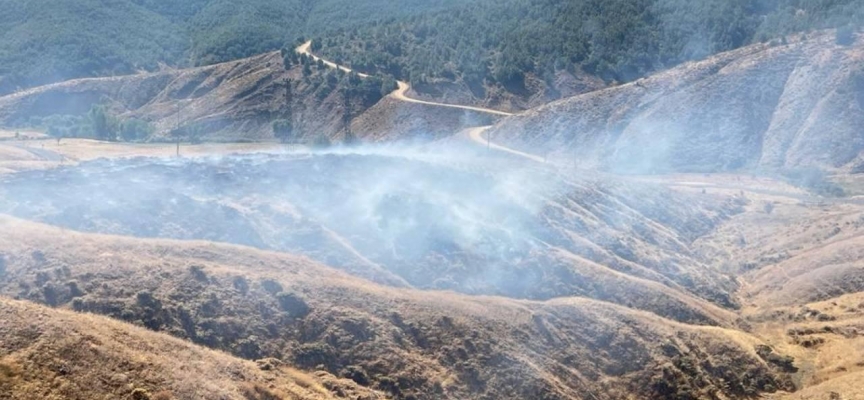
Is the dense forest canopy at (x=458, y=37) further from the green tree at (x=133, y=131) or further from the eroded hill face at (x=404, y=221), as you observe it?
the eroded hill face at (x=404, y=221)

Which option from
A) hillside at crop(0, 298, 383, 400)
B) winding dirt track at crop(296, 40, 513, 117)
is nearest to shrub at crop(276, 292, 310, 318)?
hillside at crop(0, 298, 383, 400)

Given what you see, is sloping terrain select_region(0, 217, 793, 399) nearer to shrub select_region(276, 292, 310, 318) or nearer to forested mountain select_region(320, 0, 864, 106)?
shrub select_region(276, 292, 310, 318)

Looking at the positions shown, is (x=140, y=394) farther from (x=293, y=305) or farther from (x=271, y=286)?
(x=271, y=286)

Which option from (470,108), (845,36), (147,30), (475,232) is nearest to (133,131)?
(470,108)

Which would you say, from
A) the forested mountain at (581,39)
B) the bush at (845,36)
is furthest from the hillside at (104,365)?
the bush at (845,36)

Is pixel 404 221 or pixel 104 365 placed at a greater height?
pixel 404 221

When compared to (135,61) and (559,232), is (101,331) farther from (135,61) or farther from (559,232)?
(135,61)
